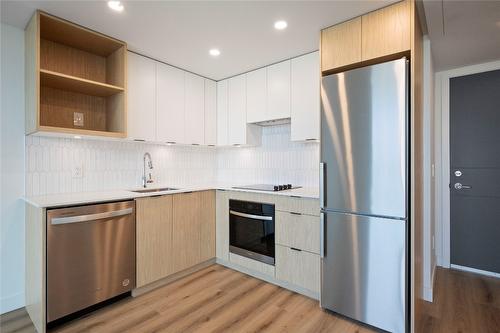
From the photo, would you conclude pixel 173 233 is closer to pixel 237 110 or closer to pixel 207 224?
pixel 207 224

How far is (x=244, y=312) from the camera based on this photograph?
7.06 feet

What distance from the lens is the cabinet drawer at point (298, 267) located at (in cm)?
231

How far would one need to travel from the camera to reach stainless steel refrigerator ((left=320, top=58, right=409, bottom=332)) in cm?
179

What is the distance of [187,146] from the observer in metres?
3.58

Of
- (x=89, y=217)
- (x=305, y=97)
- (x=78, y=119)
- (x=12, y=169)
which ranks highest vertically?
(x=305, y=97)

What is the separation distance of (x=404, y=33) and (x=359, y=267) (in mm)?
1708

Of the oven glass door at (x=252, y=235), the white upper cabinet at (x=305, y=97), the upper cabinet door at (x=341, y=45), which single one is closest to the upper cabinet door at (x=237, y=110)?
the white upper cabinet at (x=305, y=97)

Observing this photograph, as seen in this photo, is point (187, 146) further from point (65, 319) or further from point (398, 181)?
point (398, 181)

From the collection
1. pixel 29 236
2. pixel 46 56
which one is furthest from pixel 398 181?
pixel 46 56

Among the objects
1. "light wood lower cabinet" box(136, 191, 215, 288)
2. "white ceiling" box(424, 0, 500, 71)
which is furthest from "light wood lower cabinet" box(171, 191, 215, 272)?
"white ceiling" box(424, 0, 500, 71)

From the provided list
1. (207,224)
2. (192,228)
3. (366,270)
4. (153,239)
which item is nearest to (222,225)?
(207,224)

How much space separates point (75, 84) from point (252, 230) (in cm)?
216

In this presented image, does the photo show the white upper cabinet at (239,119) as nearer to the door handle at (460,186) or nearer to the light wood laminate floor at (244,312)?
the light wood laminate floor at (244,312)

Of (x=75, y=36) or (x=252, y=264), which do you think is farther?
(x=252, y=264)
